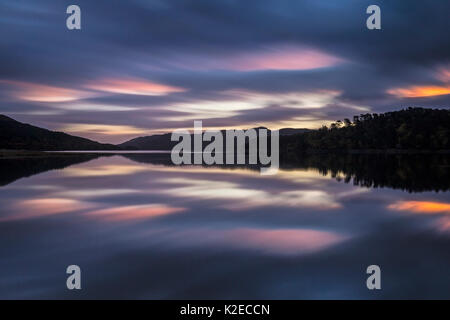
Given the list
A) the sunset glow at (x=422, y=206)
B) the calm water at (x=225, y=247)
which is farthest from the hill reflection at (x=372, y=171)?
the calm water at (x=225, y=247)

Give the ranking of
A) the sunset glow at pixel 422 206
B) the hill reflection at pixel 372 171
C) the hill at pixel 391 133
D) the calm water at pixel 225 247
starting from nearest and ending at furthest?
1. the calm water at pixel 225 247
2. the sunset glow at pixel 422 206
3. the hill reflection at pixel 372 171
4. the hill at pixel 391 133

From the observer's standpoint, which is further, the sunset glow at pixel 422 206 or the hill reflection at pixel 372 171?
the hill reflection at pixel 372 171

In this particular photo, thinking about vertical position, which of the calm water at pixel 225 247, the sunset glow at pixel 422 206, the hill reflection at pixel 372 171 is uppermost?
the hill reflection at pixel 372 171

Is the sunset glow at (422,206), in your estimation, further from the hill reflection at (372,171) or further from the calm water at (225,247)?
the hill reflection at (372,171)

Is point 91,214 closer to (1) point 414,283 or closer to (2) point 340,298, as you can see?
(2) point 340,298

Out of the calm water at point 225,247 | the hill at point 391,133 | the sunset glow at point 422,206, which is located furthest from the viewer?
the hill at point 391,133

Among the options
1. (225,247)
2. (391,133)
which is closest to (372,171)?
(225,247)

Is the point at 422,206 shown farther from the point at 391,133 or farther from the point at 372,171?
the point at 391,133

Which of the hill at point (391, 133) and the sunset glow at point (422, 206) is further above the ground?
the hill at point (391, 133)

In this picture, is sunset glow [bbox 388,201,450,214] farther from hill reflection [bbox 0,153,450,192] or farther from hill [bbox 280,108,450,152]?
hill [bbox 280,108,450,152]

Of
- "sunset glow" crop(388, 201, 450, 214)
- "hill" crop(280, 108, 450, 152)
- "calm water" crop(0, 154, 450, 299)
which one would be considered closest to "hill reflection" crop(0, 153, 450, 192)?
"sunset glow" crop(388, 201, 450, 214)
